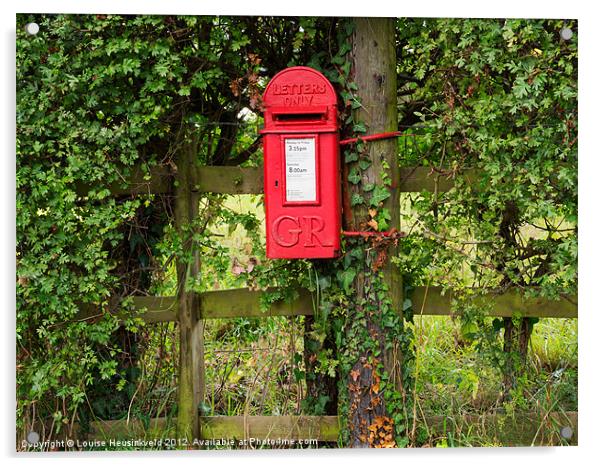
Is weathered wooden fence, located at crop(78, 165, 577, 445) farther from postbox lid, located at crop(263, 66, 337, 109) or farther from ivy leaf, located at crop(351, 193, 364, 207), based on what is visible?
postbox lid, located at crop(263, 66, 337, 109)

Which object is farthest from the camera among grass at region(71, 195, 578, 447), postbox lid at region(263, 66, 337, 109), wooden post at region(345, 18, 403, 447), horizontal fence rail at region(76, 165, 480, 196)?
grass at region(71, 195, 578, 447)

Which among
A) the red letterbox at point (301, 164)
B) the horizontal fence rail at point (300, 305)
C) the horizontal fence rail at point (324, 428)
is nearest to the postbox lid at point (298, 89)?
the red letterbox at point (301, 164)

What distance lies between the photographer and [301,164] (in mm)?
3691

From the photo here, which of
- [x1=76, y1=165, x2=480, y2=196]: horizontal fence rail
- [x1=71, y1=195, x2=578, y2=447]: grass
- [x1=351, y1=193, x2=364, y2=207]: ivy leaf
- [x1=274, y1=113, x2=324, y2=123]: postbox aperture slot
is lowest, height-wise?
[x1=71, y1=195, x2=578, y2=447]: grass

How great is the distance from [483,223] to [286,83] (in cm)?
122

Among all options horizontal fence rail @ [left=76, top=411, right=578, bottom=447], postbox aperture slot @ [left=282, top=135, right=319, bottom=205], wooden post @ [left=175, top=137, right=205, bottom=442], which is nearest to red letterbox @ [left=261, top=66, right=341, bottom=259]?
postbox aperture slot @ [left=282, top=135, right=319, bottom=205]

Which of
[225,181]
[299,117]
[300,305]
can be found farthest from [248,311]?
[299,117]

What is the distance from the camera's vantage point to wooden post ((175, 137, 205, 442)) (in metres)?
4.07

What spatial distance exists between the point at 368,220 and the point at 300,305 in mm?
578

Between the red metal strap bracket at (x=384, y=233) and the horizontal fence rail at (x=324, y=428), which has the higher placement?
the red metal strap bracket at (x=384, y=233)

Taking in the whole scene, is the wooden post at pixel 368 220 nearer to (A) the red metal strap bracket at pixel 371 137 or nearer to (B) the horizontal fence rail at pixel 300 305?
(A) the red metal strap bracket at pixel 371 137

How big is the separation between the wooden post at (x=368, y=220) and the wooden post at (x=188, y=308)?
32.2 inches

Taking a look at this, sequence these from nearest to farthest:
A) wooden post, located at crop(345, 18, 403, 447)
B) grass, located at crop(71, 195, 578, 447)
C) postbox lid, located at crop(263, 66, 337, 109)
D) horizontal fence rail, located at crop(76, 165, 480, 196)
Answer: postbox lid, located at crop(263, 66, 337, 109)
wooden post, located at crop(345, 18, 403, 447)
horizontal fence rail, located at crop(76, 165, 480, 196)
grass, located at crop(71, 195, 578, 447)

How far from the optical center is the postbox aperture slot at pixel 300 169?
368cm
